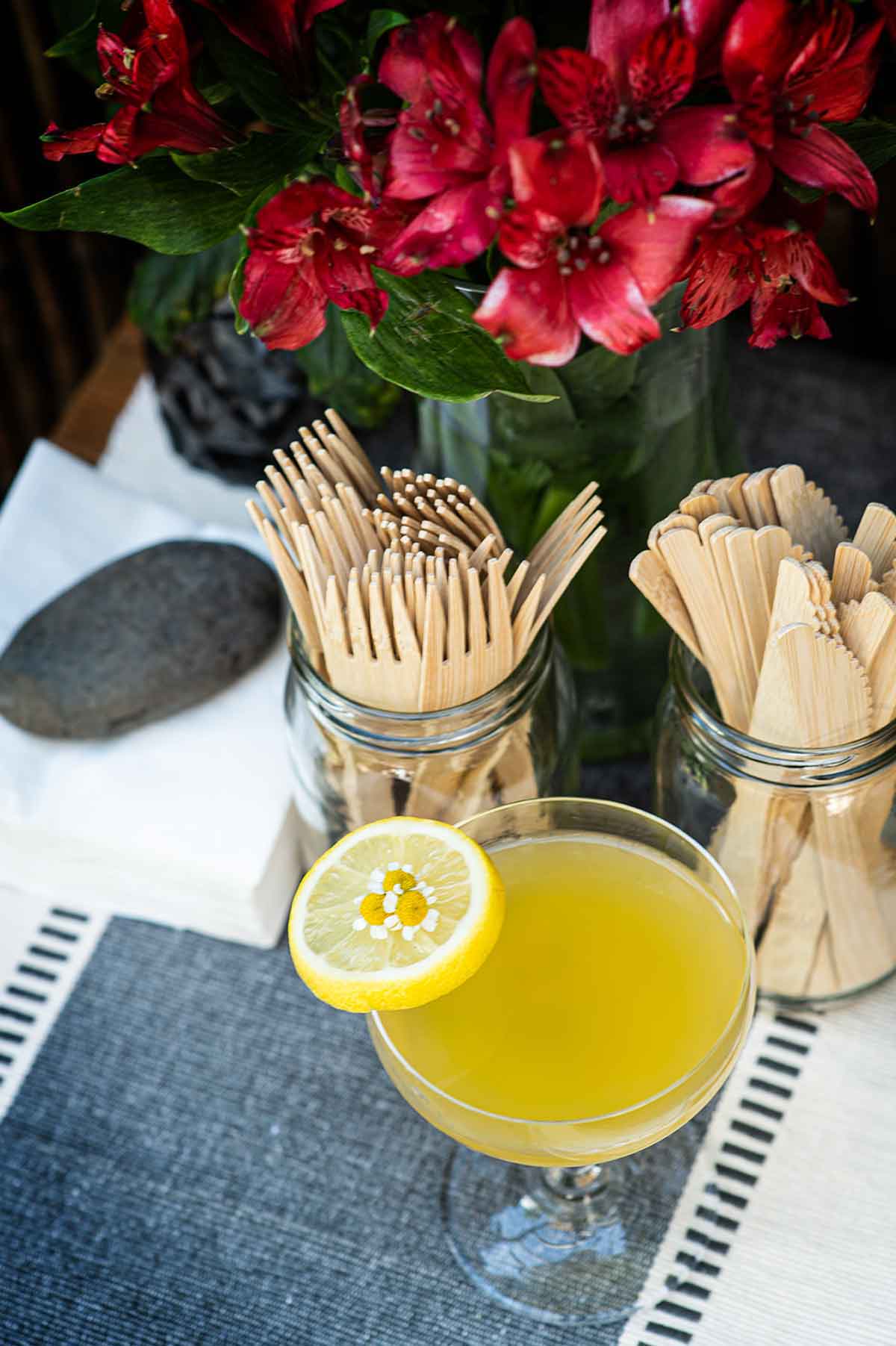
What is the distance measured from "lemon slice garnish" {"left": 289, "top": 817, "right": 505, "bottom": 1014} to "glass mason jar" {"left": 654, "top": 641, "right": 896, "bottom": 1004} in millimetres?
116

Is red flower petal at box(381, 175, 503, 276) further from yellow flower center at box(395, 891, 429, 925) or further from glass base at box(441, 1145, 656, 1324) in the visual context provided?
glass base at box(441, 1145, 656, 1324)

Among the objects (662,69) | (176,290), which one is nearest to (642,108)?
(662,69)

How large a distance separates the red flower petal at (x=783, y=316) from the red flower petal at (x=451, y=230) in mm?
114

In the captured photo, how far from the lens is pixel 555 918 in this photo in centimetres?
56

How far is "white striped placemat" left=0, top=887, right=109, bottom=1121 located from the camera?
0.67 meters

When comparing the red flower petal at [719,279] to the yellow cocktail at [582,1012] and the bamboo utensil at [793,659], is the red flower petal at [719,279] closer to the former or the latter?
the bamboo utensil at [793,659]

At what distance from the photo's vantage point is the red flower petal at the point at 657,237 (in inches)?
16.1

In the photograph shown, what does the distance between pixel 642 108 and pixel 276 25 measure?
0.14m

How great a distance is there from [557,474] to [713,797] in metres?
0.16

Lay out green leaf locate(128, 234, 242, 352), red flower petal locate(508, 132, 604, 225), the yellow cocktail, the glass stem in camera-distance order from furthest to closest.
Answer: green leaf locate(128, 234, 242, 352)
the glass stem
the yellow cocktail
red flower petal locate(508, 132, 604, 225)

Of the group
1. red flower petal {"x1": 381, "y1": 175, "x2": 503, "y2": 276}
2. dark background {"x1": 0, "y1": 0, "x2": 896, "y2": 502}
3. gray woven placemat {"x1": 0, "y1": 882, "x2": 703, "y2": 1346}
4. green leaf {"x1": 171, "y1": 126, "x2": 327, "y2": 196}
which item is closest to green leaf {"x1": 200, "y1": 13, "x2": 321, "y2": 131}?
green leaf {"x1": 171, "y1": 126, "x2": 327, "y2": 196}

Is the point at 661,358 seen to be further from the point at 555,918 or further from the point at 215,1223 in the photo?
the point at 215,1223

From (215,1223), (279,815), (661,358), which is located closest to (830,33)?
(661,358)

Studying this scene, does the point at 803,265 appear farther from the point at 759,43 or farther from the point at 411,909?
the point at 411,909
